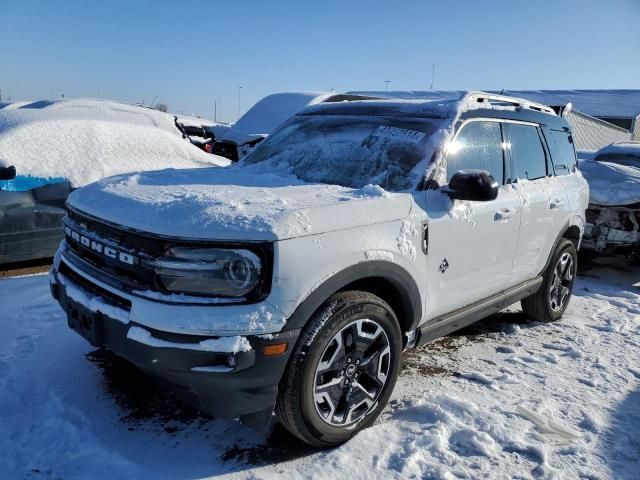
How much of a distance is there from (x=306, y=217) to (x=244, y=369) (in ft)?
2.33

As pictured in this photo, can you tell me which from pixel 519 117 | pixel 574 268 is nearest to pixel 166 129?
pixel 519 117

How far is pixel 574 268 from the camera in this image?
5.00m

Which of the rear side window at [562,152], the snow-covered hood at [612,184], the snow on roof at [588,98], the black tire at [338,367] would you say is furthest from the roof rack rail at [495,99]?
the snow on roof at [588,98]

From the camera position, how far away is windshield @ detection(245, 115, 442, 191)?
3141 millimetres

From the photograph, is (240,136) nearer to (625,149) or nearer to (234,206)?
(625,149)

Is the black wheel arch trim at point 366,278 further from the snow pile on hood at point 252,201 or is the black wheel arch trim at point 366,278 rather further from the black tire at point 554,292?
the black tire at point 554,292

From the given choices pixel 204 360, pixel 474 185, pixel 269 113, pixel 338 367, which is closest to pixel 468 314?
pixel 474 185

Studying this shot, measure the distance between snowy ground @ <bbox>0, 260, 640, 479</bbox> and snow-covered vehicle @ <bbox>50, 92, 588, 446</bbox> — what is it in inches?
10.0

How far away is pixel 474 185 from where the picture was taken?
289cm

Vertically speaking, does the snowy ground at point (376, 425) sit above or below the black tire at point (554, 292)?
below

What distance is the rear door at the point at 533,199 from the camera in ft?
12.7

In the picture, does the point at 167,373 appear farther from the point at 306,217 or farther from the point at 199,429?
the point at 306,217

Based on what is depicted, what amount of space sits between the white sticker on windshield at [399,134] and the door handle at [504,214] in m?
0.75

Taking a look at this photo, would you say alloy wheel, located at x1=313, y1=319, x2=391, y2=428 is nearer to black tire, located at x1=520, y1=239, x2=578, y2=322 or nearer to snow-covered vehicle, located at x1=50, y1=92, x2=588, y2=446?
snow-covered vehicle, located at x1=50, y1=92, x2=588, y2=446
